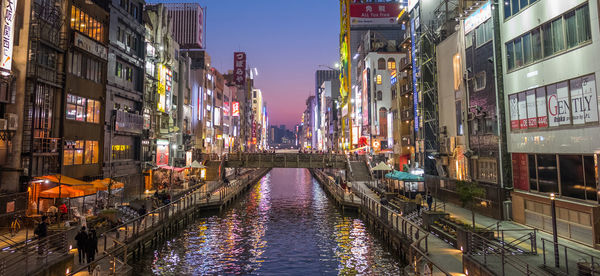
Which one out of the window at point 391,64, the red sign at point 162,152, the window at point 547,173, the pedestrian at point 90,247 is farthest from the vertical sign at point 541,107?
the window at point 391,64

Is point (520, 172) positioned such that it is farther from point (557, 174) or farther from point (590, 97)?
point (590, 97)

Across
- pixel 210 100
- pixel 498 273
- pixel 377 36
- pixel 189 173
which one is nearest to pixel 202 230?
pixel 498 273

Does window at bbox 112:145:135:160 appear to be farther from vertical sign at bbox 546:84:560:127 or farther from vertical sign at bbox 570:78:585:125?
vertical sign at bbox 570:78:585:125

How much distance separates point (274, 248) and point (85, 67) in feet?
78.6

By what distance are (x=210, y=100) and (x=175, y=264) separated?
69278 mm

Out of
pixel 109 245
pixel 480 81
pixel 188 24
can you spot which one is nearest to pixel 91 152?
pixel 109 245

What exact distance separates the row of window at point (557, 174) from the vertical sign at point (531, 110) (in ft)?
7.11

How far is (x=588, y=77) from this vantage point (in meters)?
→ 19.1

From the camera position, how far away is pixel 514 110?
85.0 feet

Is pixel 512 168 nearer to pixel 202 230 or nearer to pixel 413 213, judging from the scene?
pixel 413 213

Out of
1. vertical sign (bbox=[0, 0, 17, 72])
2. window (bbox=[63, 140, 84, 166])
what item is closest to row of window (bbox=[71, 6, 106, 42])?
vertical sign (bbox=[0, 0, 17, 72])

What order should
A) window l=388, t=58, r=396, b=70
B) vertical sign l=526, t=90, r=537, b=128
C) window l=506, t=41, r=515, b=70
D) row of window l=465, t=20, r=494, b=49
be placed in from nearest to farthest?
vertical sign l=526, t=90, r=537, b=128 → window l=506, t=41, r=515, b=70 → row of window l=465, t=20, r=494, b=49 → window l=388, t=58, r=396, b=70

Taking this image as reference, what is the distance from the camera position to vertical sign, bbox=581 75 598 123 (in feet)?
61.2

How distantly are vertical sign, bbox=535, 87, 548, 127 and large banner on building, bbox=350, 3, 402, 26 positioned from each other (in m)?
86.0
